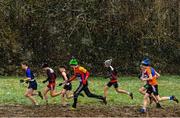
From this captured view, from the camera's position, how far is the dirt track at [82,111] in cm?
1470

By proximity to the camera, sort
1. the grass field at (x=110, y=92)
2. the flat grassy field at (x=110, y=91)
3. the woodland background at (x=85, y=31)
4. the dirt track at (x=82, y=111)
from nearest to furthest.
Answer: the dirt track at (x=82, y=111) < the grass field at (x=110, y=92) < the flat grassy field at (x=110, y=91) < the woodland background at (x=85, y=31)

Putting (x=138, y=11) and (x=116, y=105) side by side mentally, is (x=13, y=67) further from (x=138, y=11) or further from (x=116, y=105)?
(x=116, y=105)

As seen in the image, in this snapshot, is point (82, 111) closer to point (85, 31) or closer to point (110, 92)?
point (110, 92)

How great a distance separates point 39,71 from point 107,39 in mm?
4749

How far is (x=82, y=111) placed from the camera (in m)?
15.4

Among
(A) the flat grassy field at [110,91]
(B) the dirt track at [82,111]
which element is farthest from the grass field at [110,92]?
(B) the dirt track at [82,111]

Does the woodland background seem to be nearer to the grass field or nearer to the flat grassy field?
the flat grassy field

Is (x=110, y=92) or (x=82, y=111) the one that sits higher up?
(x=82, y=111)

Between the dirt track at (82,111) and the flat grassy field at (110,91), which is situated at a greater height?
the dirt track at (82,111)

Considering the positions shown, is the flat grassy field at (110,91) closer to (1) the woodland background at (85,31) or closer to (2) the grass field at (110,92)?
(2) the grass field at (110,92)

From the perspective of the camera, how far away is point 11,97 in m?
18.6

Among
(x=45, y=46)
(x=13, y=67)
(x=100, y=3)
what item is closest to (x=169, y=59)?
(x=100, y=3)

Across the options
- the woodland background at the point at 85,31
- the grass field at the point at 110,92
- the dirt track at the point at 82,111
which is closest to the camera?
the dirt track at the point at 82,111

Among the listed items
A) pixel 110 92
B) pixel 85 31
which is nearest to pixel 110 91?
pixel 110 92
